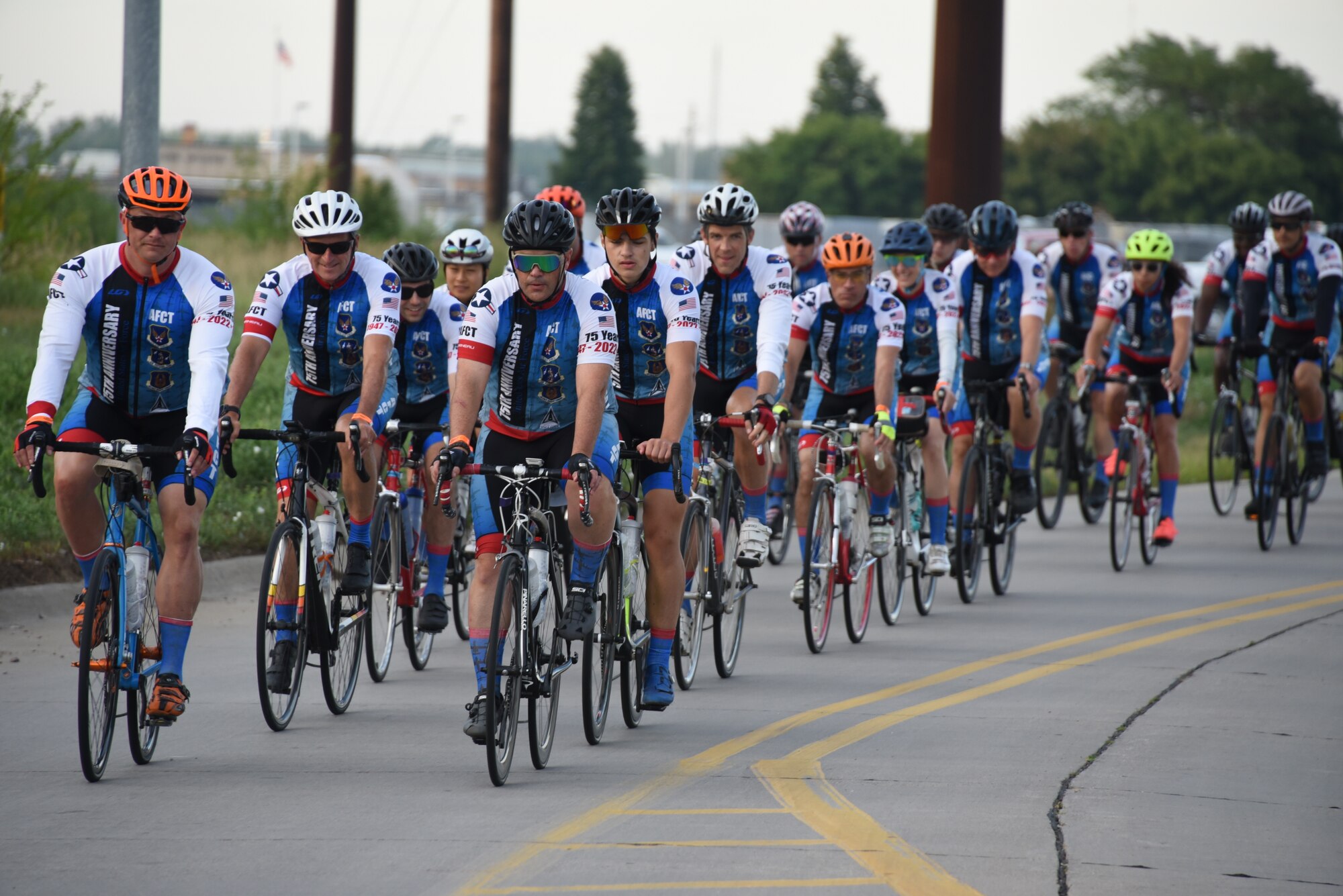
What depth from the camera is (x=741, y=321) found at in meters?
9.55

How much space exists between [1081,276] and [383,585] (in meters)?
7.82

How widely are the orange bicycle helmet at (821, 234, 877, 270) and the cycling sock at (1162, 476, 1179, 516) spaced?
418 centimetres

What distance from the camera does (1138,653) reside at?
9.42 metres

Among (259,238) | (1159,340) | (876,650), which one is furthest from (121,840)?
(259,238)

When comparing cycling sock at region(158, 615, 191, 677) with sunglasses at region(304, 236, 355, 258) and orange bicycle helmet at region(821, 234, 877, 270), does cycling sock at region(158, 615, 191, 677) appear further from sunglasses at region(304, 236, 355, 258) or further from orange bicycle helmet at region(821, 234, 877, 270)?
orange bicycle helmet at region(821, 234, 877, 270)

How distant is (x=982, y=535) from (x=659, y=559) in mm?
4440

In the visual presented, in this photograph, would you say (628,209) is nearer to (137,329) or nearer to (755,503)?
(137,329)

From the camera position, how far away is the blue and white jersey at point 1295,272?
13570mm

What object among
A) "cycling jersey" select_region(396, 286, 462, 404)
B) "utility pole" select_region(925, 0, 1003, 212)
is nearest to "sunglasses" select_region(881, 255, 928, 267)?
"cycling jersey" select_region(396, 286, 462, 404)

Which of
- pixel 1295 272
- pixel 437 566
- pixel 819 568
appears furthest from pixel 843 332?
pixel 1295 272

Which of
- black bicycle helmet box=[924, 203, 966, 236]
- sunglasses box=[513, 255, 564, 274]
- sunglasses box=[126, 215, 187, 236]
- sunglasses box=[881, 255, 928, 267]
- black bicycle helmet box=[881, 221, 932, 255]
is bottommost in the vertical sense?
sunglasses box=[513, 255, 564, 274]

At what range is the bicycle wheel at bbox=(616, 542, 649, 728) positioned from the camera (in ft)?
23.8

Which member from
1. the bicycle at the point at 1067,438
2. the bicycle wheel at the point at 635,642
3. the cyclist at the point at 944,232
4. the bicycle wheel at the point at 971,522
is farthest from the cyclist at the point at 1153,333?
the bicycle wheel at the point at 635,642

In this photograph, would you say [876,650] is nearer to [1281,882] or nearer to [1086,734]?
[1086,734]
